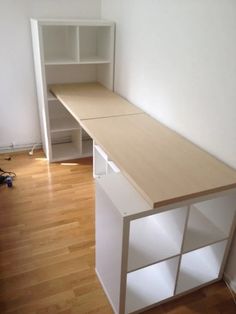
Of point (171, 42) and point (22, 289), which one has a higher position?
point (171, 42)

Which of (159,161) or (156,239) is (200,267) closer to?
(156,239)

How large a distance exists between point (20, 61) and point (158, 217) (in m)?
2.26

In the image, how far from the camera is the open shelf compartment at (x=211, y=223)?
1.64 m

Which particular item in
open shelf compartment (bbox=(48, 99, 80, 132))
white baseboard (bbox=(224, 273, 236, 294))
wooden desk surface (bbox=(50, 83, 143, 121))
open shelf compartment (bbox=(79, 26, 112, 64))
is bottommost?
white baseboard (bbox=(224, 273, 236, 294))

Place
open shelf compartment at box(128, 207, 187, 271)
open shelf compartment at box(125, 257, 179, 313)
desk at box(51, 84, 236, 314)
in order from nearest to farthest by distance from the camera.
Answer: desk at box(51, 84, 236, 314)
open shelf compartment at box(128, 207, 187, 271)
open shelf compartment at box(125, 257, 179, 313)

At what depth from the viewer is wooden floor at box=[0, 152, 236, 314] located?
5.58 ft

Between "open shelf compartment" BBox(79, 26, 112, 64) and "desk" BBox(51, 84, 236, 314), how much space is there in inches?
49.0

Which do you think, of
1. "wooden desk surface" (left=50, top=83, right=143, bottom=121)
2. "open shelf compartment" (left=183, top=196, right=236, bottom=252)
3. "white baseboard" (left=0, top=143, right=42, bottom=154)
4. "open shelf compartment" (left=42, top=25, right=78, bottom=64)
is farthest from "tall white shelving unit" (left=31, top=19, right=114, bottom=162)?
"open shelf compartment" (left=183, top=196, right=236, bottom=252)

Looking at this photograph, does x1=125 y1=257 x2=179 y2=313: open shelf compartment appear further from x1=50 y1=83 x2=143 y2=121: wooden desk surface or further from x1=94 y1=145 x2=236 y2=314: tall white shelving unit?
x1=50 y1=83 x2=143 y2=121: wooden desk surface

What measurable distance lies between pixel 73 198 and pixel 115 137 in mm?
915

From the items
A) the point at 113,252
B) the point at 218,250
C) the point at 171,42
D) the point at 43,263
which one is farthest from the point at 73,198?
the point at 171,42

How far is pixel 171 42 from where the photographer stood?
6.61 ft

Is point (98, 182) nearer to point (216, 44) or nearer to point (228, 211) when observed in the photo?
point (228, 211)

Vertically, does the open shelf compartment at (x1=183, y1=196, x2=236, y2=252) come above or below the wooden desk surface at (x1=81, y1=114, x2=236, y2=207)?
below
